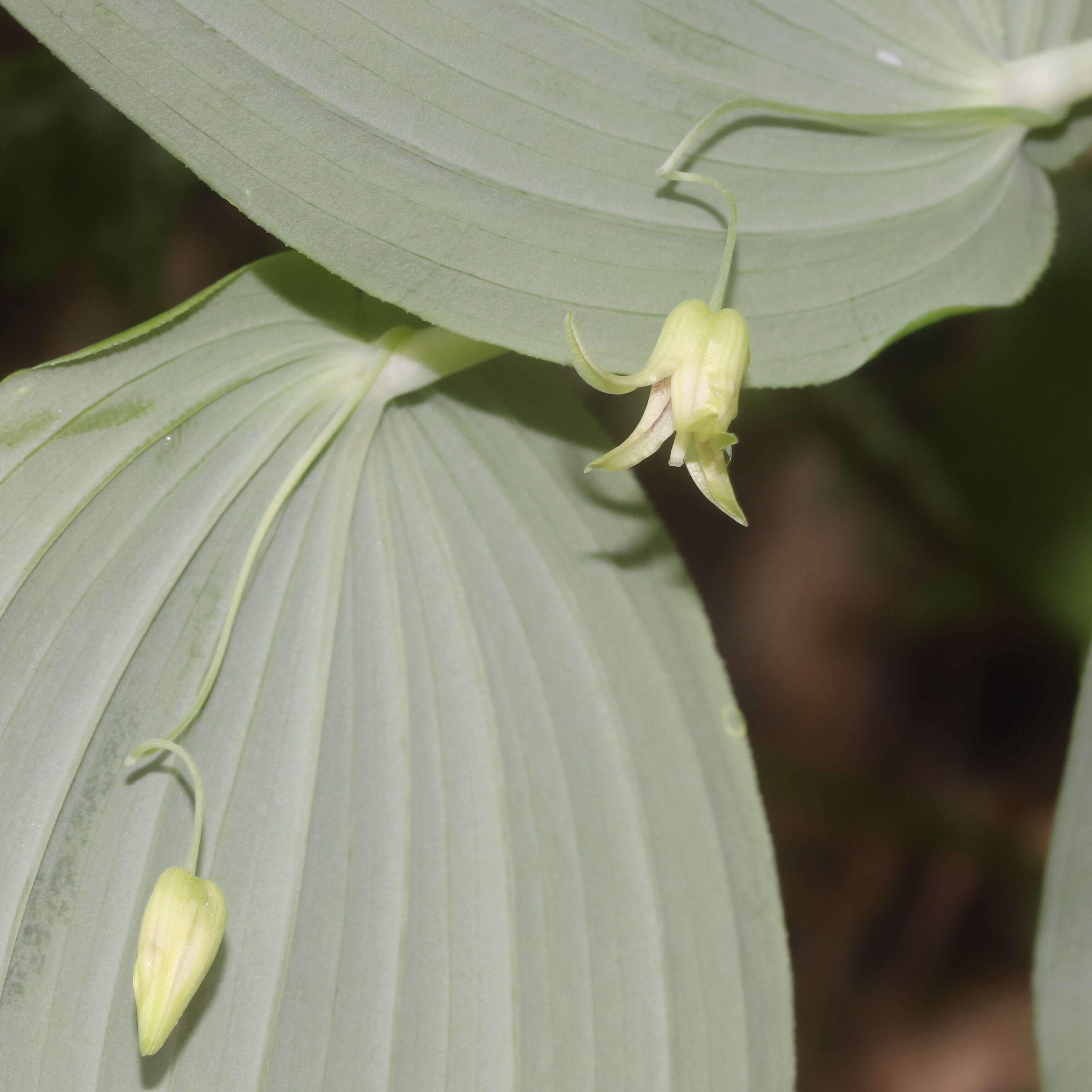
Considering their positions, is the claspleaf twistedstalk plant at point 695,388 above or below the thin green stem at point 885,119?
below

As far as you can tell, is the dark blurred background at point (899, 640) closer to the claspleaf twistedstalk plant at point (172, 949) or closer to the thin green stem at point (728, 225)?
the thin green stem at point (728, 225)

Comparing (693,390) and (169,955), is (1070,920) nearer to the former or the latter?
(693,390)

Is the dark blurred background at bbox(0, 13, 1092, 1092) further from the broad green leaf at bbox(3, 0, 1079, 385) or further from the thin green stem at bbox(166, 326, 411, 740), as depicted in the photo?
the thin green stem at bbox(166, 326, 411, 740)

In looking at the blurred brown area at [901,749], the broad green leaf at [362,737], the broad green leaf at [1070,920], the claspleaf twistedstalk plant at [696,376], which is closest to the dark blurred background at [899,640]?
the blurred brown area at [901,749]

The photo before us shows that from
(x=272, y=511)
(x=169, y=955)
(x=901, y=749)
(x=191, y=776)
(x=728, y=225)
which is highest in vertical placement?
(x=901, y=749)

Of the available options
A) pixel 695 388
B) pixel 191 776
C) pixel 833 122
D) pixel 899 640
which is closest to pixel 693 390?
pixel 695 388
